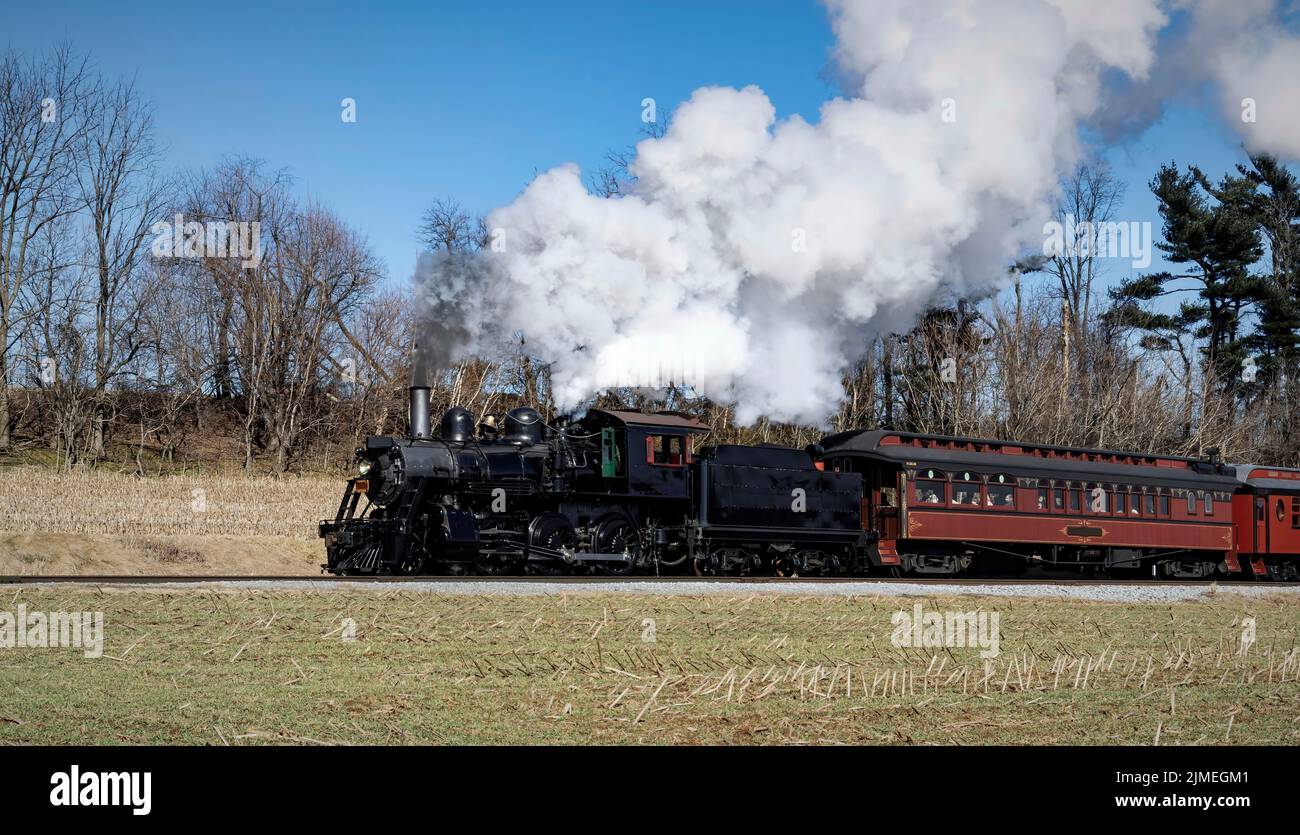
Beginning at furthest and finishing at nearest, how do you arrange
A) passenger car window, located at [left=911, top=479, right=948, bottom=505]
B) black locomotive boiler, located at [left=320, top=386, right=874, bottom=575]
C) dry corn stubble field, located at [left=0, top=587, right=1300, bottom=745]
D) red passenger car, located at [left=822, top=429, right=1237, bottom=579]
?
red passenger car, located at [left=822, top=429, right=1237, bottom=579], passenger car window, located at [left=911, top=479, right=948, bottom=505], black locomotive boiler, located at [left=320, top=386, right=874, bottom=575], dry corn stubble field, located at [left=0, top=587, right=1300, bottom=745]

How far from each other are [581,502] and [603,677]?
11592mm

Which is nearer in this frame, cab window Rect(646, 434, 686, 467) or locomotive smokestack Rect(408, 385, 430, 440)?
locomotive smokestack Rect(408, 385, 430, 440)

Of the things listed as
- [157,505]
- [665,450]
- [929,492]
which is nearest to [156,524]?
[157,505]

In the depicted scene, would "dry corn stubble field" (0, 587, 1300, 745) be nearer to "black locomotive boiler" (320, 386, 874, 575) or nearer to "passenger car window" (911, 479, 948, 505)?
"black locomotive boiler" (320, 386, 874, 575)

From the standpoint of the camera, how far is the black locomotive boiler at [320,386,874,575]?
2206cm

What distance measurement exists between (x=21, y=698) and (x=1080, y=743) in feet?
30.3

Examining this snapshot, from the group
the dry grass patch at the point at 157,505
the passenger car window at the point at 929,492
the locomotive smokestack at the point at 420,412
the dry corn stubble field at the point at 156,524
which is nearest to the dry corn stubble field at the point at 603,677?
the locomotive smokestack at the point at 420,412

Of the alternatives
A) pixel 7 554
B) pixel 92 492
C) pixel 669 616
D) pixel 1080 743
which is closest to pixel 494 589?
pixel 669 616

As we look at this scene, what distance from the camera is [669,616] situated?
17516 millimetres

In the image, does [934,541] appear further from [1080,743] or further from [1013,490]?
[1080,743]

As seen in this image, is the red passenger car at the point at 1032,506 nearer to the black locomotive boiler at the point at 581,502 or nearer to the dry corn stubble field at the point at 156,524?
the black locomotive boiler at the point at 581,502

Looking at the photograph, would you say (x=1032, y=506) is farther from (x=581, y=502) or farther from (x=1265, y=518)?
(x=581, y=502)

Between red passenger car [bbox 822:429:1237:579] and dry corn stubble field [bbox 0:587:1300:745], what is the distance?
8565 millimetres

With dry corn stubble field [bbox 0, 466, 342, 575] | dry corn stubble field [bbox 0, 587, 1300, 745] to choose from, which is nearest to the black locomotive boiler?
dry corn stubble field [bbox 0, 587, 1300, 745]
